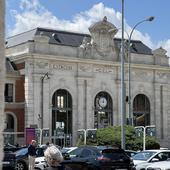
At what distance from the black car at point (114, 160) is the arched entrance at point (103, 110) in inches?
1656

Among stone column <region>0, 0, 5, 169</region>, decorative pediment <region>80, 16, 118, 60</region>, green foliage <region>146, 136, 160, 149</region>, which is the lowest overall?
green foliage <region>146, 136, 160, 149</region>

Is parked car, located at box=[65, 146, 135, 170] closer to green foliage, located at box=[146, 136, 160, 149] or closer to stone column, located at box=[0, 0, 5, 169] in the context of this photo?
stone column, located at box=[0, 0, 5, 169]

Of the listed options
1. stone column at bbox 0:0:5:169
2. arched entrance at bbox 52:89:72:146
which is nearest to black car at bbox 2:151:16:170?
stone column at bbox 0:0:5:169

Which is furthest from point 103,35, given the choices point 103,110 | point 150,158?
point 150,158

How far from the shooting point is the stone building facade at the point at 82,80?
6306 centimetres

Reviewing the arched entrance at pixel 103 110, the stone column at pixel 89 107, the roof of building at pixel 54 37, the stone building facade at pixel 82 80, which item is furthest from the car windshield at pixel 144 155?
the arched entrance at pixel 103 110

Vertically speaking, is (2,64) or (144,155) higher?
(2,64)

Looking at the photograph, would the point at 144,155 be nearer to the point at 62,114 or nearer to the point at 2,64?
the point at 2,64

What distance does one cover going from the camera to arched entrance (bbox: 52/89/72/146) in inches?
2529

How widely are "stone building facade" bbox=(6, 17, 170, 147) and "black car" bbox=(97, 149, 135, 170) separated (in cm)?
3484

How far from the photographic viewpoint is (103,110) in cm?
6900

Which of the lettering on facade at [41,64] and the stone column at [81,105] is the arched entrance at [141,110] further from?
the lettering on facade at [41,64]

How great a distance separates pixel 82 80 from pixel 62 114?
5.01 meters

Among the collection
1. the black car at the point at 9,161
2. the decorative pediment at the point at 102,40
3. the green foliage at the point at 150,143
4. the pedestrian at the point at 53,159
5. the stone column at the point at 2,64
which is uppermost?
the decorative pediment at the point at 102,40
